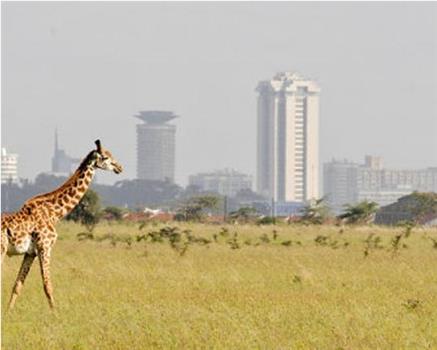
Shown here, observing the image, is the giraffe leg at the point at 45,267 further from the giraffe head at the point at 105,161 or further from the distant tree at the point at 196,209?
the distant tree at the point at 196,209

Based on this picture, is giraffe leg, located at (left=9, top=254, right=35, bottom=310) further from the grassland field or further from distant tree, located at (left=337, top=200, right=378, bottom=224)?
distant tree, located at (left=337, top=200, right=378, bottom=224)

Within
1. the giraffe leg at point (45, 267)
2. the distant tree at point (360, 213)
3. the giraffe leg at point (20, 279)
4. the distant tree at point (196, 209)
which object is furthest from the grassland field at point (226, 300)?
the distant tree at point (196, 209)

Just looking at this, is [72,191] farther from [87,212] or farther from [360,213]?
[360,213]

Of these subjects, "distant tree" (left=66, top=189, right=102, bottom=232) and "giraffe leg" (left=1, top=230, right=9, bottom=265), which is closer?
"giraffe leg" (left=1, top=230, right=9, bottom=265)

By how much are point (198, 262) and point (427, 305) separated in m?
8.88

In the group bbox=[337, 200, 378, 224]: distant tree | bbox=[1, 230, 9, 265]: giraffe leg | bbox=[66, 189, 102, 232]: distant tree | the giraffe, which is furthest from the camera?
bbox=[337, 200, 378, 224]: distant tree

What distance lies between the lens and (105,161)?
59.0 feet

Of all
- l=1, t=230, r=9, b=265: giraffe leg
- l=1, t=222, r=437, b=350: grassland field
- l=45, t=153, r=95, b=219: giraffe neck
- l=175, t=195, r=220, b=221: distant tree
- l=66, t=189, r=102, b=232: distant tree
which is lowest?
l=175, t=195, r=220, b=221: distant tree

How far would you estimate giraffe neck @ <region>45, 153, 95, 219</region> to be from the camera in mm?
18109

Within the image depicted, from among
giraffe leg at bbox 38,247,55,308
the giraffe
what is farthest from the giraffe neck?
giraffe leg at bbox 38,247,55,308

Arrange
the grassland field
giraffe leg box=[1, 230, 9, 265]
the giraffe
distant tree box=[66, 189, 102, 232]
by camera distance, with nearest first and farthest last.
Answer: the grassland field → giraffe leg box=[1, 230, 9, 265] → the giraffe → distant tree box=[66, 189, 102, 232]

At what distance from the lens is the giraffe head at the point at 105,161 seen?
17.8 meters

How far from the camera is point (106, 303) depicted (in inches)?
717

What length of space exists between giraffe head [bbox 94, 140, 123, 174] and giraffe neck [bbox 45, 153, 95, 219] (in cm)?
18
